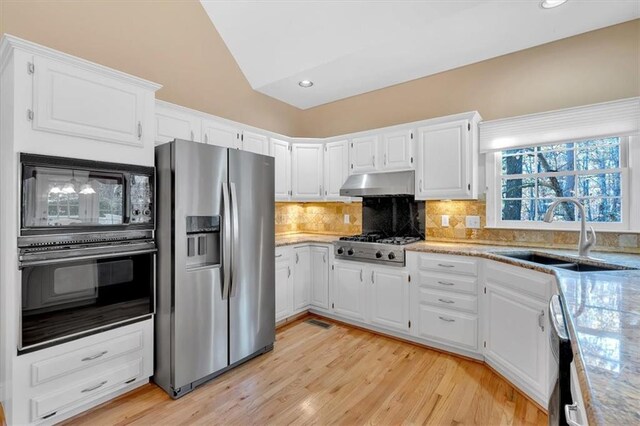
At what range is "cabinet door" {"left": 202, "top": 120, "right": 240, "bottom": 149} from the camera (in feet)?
9.81

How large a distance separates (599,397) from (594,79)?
317cm

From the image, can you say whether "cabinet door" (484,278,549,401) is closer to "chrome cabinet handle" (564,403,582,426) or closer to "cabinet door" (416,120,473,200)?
"cabinet door" (416,120,473,200)

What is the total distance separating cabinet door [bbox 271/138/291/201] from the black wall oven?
1.69 metres

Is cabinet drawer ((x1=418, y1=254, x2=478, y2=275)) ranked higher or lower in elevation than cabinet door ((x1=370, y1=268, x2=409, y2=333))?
higher

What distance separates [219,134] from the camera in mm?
3100

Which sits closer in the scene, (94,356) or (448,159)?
(94,356)

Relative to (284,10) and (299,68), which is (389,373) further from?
(284,10)

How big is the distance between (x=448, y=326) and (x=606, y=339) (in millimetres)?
2161

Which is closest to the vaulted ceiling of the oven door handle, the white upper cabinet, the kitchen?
the kitchen

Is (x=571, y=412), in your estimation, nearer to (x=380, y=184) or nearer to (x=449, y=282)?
(x=449, y=282)

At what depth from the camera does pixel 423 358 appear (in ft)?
8.78

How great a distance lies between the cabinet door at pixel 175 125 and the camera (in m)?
2.64

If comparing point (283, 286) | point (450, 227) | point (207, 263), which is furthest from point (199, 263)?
point (450, 227)

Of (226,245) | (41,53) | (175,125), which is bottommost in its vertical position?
(226,245)
